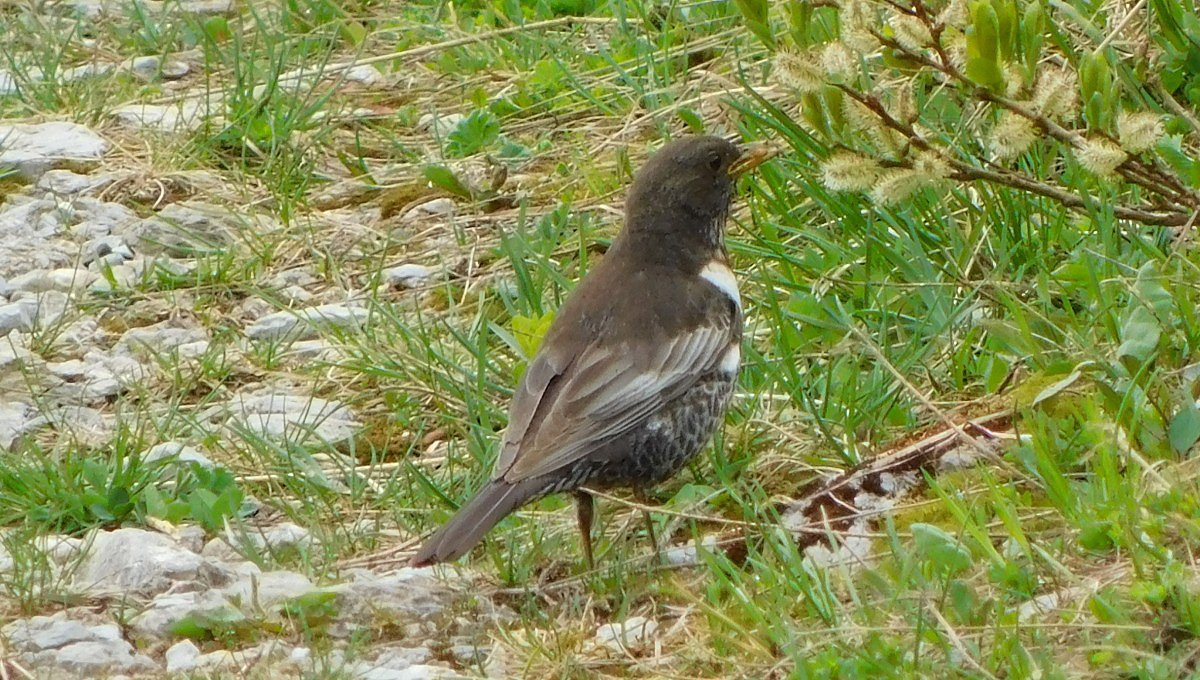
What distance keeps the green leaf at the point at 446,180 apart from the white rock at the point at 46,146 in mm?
1356

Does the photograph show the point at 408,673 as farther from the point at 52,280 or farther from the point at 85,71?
the point at 85,71

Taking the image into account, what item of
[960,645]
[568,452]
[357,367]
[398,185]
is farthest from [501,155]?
[960,645]

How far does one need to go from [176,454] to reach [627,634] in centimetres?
159

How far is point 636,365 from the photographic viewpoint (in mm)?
4867

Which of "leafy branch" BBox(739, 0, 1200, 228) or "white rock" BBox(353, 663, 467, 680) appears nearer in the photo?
"white rock" BBox(353, 663, 467, 680)

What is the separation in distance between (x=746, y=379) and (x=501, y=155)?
7.10 feet

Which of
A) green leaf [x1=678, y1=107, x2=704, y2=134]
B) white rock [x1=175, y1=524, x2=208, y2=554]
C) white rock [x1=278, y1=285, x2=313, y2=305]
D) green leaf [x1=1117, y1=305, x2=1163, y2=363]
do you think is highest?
green leaf [x1=1117, y1=305, x2=1163, y2=363]

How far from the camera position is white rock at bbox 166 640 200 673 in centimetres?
399

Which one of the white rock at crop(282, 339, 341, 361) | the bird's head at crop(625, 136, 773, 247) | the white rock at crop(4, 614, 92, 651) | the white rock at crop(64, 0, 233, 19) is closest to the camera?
the white rock at crop(4, 614, 92, 651)

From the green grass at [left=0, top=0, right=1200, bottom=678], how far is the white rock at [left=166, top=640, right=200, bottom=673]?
237 mm

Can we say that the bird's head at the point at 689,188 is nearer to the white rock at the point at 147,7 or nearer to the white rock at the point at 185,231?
the white rock at the point at 185,231

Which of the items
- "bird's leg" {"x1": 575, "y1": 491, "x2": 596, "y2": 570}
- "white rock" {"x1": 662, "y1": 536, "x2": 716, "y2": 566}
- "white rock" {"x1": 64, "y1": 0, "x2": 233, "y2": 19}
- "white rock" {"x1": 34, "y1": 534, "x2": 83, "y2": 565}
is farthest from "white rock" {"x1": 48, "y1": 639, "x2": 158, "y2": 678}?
"white rock" {"x1": 64, "y1": 0, "x2": 233, "y2": 19}

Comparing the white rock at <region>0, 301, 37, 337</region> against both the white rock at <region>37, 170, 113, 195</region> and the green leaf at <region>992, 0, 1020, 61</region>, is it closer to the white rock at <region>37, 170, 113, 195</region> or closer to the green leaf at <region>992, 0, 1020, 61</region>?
the white rock at <region>37, 170, 113, 195</region>

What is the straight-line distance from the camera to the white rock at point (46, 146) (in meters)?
7.29
